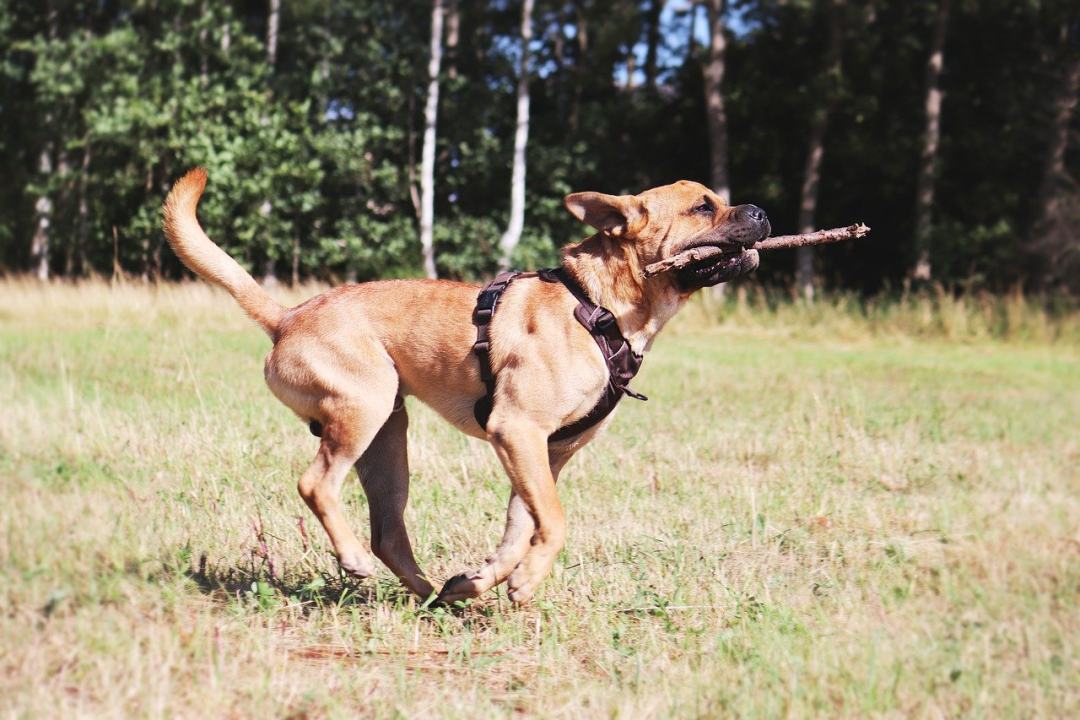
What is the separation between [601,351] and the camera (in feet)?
15.3

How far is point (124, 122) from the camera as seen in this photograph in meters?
24.0

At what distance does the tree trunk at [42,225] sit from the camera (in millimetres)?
26544

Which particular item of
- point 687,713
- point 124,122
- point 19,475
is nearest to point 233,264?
point 19,475

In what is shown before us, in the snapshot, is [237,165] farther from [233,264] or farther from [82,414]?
[233,264]

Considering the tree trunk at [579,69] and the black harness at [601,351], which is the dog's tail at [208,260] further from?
the tree trunk at [579,69]

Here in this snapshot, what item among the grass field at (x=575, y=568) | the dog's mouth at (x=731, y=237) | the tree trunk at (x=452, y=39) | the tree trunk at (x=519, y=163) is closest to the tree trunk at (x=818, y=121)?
the tree trunk at (x=519, y=163)

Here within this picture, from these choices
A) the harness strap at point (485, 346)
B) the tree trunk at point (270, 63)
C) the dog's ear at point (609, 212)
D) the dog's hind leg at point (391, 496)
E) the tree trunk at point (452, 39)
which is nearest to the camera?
the harness strap at point (485, 346)

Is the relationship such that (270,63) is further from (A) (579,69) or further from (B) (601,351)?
(B) (601,351)

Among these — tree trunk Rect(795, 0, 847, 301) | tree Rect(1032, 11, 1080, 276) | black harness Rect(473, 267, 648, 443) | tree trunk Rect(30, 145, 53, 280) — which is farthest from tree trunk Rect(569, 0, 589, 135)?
black harness Rect(473, 267, 648, 443)

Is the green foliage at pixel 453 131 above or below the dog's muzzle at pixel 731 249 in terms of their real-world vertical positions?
above

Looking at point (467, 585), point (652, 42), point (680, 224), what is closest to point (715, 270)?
point (680, 224)

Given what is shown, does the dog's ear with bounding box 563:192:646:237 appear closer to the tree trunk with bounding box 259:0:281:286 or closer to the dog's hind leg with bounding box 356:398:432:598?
the dog's hind leg with bounding box 356:398:432:598

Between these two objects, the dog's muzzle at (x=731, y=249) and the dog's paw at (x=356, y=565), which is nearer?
the dog's paw at (x=356, y=565)

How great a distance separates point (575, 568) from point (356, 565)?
116 centimetres
